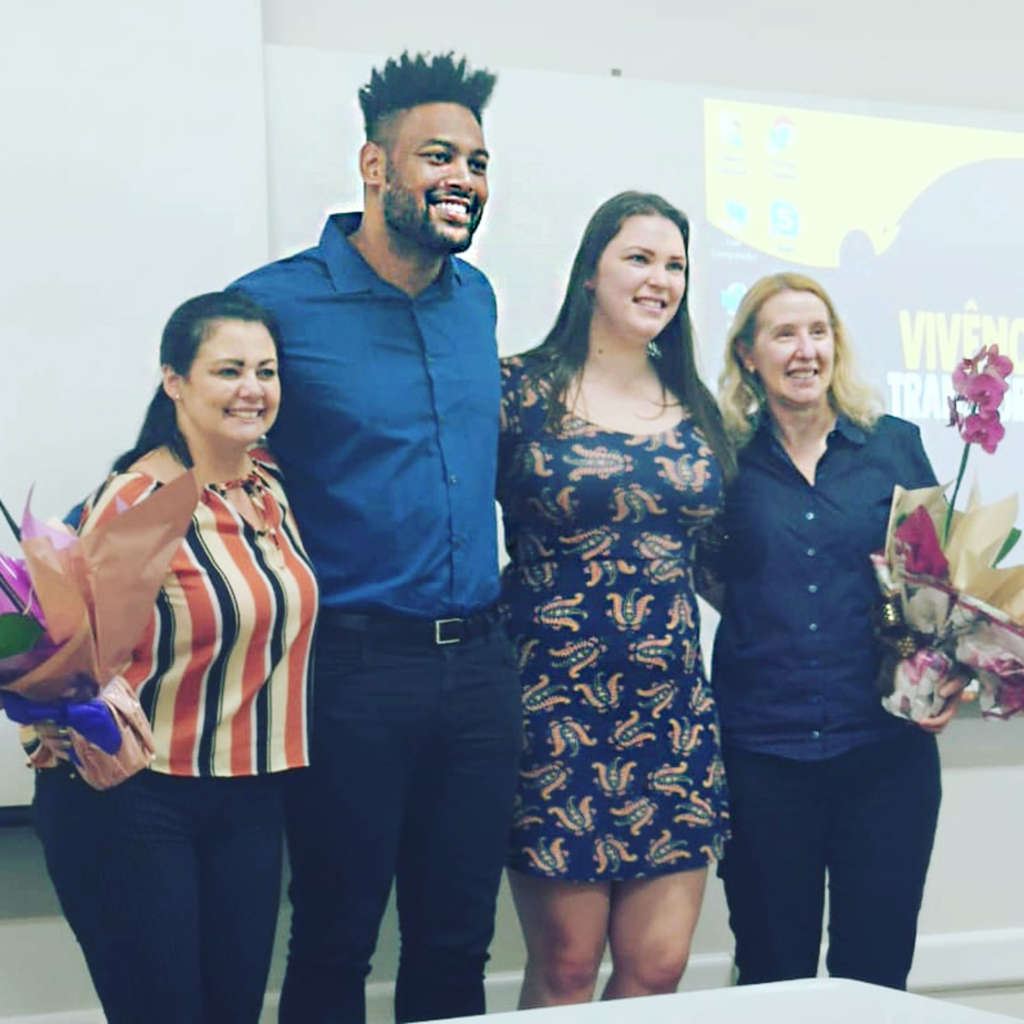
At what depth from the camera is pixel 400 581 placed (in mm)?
1721

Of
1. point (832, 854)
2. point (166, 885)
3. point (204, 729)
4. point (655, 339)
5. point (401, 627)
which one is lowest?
point (832, 854)

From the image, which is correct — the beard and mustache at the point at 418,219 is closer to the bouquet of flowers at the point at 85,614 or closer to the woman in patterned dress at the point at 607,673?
the woman in patterned dress at the point at 607,673

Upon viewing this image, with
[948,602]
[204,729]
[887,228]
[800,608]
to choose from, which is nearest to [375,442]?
[204,729]

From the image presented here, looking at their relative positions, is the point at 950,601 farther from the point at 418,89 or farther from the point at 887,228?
the point at 418,89

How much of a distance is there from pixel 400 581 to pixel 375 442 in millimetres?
194

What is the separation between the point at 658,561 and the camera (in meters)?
1.86

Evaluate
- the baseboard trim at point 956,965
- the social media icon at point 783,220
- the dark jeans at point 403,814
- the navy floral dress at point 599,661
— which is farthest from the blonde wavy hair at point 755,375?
the baseboard trim at point 956,965

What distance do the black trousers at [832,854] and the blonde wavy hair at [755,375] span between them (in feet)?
1.78

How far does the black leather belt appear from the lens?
1696 millimetres

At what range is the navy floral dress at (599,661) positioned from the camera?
1817mm

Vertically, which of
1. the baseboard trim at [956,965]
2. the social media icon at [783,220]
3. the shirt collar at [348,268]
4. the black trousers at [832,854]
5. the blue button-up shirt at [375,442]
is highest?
the social media icon at [783,220]

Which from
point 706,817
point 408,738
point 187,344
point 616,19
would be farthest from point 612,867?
point 616,19

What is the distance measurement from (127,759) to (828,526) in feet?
3.66

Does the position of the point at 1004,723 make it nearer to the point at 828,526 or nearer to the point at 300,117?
the point at 828,526
